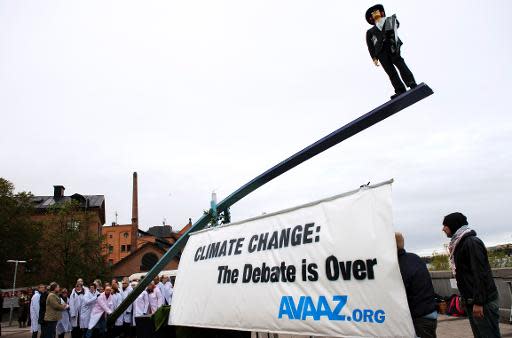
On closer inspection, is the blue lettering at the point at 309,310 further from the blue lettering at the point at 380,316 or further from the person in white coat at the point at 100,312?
the person in white coat at the point at 100,312

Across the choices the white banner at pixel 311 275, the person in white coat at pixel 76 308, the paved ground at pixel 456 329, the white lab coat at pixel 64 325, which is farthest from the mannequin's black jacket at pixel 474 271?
the white lab coat at pixel 64 325

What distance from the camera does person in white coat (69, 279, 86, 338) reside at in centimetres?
1242

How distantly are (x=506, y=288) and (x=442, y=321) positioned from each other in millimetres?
2025

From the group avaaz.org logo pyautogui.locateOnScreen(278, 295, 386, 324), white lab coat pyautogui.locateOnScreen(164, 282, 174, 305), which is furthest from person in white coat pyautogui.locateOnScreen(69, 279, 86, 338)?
avaaz.org logo pyautogui.locateOnScreen(278, 295, 386, 324)

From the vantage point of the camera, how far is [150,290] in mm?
13352

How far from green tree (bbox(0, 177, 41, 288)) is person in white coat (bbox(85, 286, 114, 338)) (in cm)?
3777

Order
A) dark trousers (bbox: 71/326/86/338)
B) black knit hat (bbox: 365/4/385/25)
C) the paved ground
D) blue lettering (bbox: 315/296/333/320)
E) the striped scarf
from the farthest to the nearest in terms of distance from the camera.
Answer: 1. dark trousers (bbox: 71/326/86/338)
2. the paved ground
3. black knit hat (bbox: 365/4/385/25)
4. the striped scarf
5. blue lettering (bbox: 315/296/333/320)

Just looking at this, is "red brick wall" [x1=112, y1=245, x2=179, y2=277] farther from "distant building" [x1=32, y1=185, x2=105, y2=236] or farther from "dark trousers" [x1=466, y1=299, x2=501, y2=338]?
"dark trousers" [x1=466, y1=299, x2=501, y2=338]

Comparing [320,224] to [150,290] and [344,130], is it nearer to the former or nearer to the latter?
[344,130]

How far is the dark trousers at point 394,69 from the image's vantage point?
231 inches

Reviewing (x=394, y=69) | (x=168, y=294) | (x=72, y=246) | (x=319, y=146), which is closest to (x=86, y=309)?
(x=168, y=294)

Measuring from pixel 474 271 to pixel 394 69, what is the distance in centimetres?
321

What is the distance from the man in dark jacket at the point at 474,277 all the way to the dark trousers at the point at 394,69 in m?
2.19

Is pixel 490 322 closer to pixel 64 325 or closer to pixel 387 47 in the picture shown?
pixel 387 47
